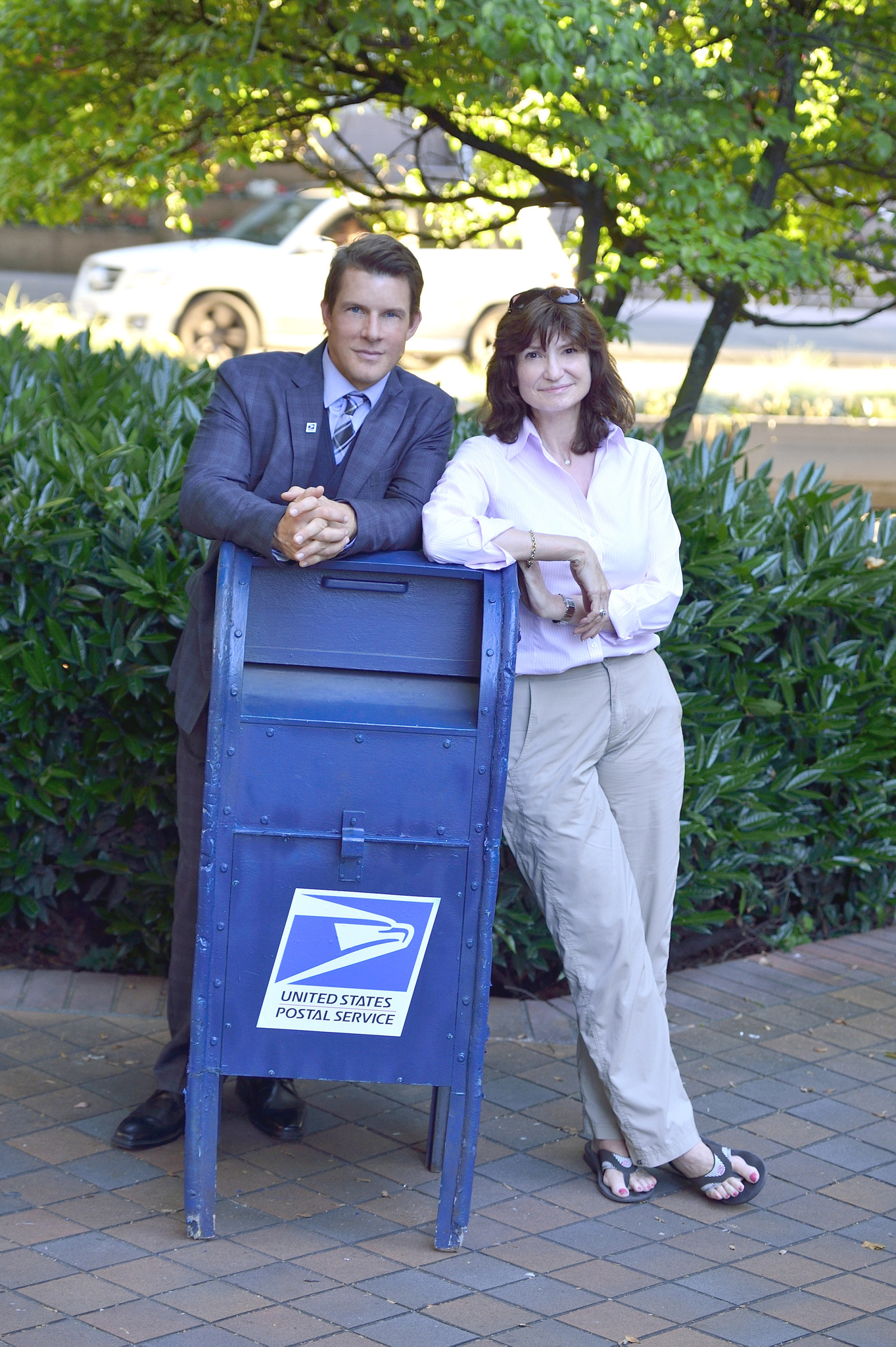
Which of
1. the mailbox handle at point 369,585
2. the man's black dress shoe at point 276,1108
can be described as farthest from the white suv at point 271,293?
the mailbox handle at point 369,585

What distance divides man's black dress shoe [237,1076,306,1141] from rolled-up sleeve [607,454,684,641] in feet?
4.51

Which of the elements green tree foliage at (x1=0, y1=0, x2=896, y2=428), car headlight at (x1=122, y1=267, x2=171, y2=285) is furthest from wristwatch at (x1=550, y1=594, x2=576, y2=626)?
car headlight at (x1=122, y1=267, x2=171, y2=285)

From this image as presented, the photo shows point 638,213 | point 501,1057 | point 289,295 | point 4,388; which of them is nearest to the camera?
point 501,1057

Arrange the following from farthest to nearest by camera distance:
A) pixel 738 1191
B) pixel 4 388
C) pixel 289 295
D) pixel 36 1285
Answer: pixel 289 295 < pixel 4 388 < pixel 738 1191 < pixel 36 1285

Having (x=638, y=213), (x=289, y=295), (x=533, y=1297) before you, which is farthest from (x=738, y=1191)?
(x=289, y=295)

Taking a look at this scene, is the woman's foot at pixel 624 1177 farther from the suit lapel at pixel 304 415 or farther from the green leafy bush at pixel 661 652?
the suit lapel at pixel 304 415

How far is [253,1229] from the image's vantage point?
328 centimetres

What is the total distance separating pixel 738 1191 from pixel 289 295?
1305 centimetres

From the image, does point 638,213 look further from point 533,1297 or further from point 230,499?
point 533,1297

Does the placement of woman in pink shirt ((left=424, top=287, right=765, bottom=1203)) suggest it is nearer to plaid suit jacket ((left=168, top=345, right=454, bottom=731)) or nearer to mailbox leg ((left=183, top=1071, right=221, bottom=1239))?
plaid suit jacket ((left=168, top=345, right=454, bottom=731))

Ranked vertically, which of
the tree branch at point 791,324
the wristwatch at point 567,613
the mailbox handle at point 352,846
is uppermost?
the tree branch at point 791,324

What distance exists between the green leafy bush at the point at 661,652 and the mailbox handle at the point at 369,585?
109 cm

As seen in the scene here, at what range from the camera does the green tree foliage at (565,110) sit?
498cm

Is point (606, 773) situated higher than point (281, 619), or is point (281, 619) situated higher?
point (281, 619)
